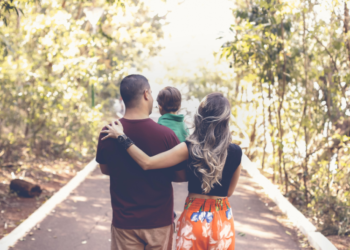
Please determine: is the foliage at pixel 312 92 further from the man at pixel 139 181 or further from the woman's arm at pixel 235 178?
the man at pixel 139 181

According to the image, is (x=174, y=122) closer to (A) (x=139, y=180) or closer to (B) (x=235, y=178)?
(B) (x=235, y=178)

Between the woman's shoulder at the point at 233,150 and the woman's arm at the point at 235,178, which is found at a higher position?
the woman's shoulder at the point at 233,150

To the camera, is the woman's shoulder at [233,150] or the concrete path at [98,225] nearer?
the woman's shoulder at [233,150]

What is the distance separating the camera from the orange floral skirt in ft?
8.58

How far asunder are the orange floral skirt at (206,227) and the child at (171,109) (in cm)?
122

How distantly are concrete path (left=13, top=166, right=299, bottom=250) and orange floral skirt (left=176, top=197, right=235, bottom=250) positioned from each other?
2.74 metres

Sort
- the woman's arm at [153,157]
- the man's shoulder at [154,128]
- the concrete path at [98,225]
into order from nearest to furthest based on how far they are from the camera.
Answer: the woman's arm at [153,157], the man's shoulder at [154,128], the concrete path at [98,225]

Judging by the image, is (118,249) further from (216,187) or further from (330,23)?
(330,23)

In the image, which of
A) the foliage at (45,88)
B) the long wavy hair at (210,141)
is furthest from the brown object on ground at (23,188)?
the long wavy hair at (210,141)

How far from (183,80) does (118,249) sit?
21809 mm

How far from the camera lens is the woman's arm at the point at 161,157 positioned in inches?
97.5

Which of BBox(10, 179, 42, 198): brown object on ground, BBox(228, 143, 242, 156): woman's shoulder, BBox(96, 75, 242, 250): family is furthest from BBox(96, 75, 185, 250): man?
BBox(10, 179, 42, 198): brown object on ground

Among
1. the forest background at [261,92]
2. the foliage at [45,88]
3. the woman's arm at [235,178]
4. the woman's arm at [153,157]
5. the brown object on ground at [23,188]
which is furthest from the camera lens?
the foliage at [45,88]

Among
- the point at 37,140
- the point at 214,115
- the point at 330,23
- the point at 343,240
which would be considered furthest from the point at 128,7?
the point at 214,115
